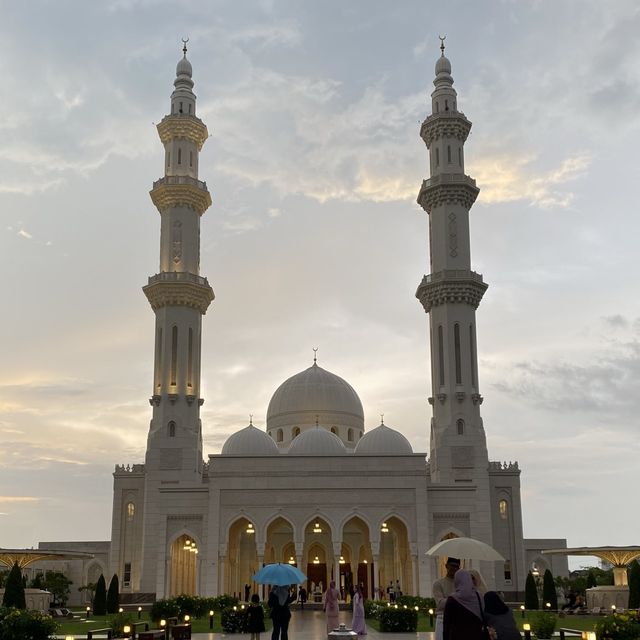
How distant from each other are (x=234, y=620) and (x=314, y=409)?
31.8m

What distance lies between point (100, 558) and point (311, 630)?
30817 mm

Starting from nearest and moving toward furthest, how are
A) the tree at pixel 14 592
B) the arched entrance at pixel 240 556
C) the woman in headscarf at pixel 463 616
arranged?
the woman in headscarf at pixel 463 616 < the tree at pixel 14 592 < the arched entrance at pixel 240 556

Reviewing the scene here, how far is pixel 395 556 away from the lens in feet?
159

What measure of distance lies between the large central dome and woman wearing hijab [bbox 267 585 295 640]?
37303 millimetres

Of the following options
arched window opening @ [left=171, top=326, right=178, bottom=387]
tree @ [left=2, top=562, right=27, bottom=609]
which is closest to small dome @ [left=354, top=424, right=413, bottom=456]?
arched window opening @ [left=171, top=326, right=178, bottom=387]

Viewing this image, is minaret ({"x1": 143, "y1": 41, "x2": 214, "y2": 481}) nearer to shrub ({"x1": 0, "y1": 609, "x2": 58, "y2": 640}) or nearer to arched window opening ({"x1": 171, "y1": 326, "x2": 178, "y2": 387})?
arched window opening ({"x1": 171, "y1": 326, "x2": 178, "y2": 387})

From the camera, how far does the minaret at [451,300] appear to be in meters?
46.0

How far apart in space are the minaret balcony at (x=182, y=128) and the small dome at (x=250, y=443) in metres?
17.2

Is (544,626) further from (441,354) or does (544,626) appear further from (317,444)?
(317,444)

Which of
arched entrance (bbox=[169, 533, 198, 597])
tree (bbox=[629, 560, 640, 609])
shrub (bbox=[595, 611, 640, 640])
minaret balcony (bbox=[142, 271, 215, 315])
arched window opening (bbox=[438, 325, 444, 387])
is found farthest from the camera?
minaret balcony (bbox=[142, 271, 215, 315])

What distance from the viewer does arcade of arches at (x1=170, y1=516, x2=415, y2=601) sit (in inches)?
1759

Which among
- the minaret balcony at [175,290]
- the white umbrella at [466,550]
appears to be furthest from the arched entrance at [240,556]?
the white umbrella at [466,550]

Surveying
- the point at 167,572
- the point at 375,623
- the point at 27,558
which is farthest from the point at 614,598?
the point at 27,558

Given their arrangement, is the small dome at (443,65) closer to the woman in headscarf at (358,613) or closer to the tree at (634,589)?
the tree at (634,589)
